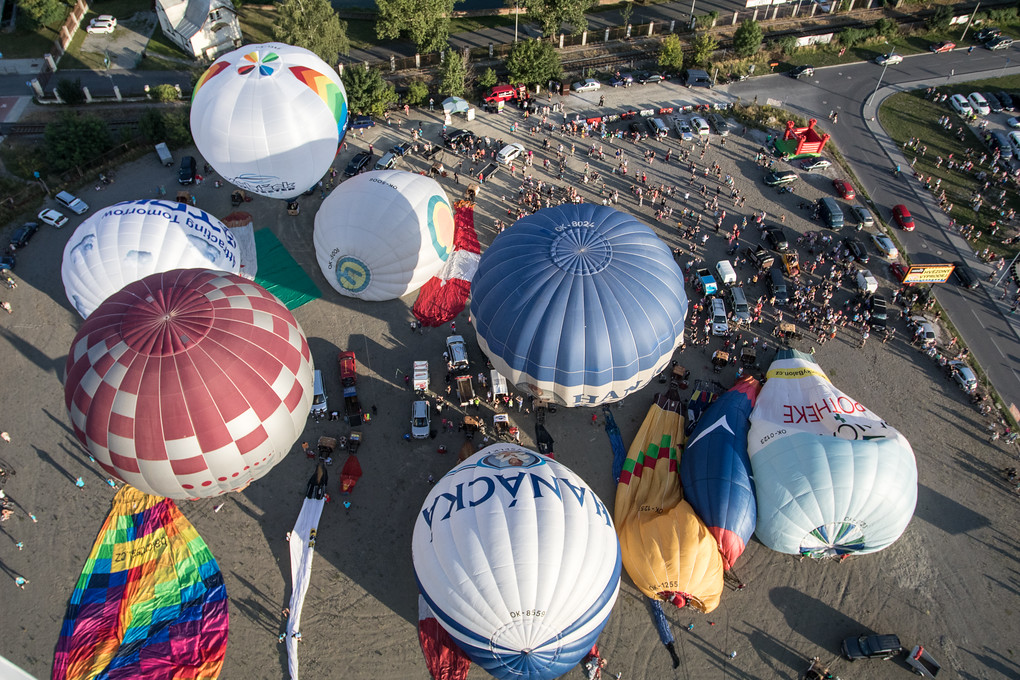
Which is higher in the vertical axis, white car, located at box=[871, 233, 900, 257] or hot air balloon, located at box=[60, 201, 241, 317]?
hot air balloon, located at box=[60, 201, 241, 317]

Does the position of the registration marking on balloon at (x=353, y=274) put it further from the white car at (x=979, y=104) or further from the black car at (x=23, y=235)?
the white car at (x=979, y=104)

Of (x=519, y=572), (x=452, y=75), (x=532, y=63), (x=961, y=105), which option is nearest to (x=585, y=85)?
(x=532, y=63)

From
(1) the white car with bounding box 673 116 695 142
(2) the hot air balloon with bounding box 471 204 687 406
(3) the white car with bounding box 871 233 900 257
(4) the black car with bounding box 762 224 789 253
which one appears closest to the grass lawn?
(3) the white car with bounding box 871 233 900 257

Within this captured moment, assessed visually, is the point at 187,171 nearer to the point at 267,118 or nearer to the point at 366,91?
the point at 267,118

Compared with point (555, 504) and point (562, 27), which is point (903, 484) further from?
point (562, 27)

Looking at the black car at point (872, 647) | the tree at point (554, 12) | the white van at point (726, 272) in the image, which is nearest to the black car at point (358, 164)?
the tree at point (554, 12)

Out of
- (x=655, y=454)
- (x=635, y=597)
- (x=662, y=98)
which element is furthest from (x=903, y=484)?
(x=662, y=98)

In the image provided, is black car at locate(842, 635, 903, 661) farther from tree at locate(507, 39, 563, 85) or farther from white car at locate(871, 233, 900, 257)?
tree at locate(507, 39, 563, 85)
